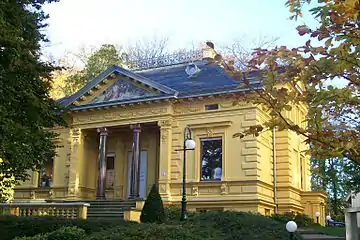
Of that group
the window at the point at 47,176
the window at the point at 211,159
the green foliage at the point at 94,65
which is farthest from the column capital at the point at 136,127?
the green foliage at the point at 94,65

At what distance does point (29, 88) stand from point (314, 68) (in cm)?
1199

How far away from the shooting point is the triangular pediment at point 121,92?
85.0 feet

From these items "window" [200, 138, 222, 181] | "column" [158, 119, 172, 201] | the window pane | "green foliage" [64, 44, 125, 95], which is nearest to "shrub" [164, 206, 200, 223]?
"column" [158, 119, 172, 201]

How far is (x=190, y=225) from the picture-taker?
16.2 metres

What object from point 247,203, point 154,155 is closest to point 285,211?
point 247,203

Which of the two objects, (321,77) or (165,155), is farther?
(165,155)

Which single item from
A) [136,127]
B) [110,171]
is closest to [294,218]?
[136,127]

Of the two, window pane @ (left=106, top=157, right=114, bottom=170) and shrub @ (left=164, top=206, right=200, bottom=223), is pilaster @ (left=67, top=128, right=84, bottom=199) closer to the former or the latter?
window pane @ (left=106, top=157, right=114, bottom=170)

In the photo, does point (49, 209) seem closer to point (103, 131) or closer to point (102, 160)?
point (102, 160)

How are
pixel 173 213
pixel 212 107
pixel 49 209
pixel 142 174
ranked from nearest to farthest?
1. pixel 49 209
2. pixel 173 213
3. pixel 212 107
4. pixel 142 174

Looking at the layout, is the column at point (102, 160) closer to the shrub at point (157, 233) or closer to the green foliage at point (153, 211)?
the green foliage at point (153, 211)

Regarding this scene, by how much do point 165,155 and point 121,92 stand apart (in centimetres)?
464

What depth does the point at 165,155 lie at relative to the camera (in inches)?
975

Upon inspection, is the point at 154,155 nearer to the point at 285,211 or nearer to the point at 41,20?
the point at 285,211
